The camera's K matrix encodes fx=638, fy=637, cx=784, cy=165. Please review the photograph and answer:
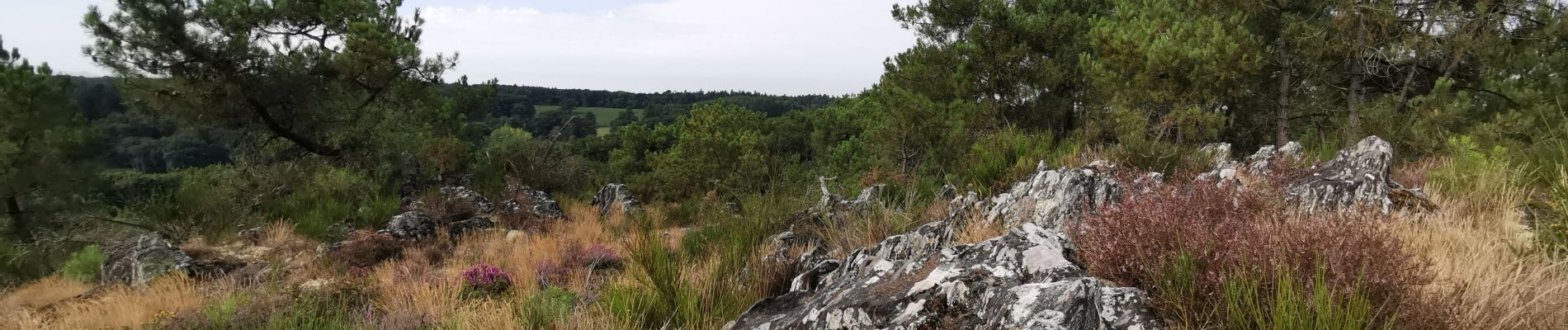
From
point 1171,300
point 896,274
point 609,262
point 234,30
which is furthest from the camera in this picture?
point 234,30

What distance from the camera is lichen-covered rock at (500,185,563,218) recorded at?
11227 millimetres

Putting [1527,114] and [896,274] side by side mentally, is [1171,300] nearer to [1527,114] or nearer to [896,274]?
[896,274]

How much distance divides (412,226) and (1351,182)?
32.9 ft

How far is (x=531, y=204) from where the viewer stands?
11.9 meters

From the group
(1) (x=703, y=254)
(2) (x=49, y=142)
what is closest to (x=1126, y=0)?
(1) (x=703, y=254)

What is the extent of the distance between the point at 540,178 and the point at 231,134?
528 centimetres

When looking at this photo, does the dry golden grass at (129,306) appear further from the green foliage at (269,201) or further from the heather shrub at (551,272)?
the green foliage at (269,201)

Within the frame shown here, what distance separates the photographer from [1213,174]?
18.3ft

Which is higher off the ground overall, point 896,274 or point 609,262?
point 896,274

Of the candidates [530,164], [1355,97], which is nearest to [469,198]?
[530,164]

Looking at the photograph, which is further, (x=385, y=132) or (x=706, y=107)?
(x=706, y=107)

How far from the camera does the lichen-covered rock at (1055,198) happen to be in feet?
14.7

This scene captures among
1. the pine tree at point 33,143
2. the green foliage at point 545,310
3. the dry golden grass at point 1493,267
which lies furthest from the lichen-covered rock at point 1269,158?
the pine tree at point 33,143

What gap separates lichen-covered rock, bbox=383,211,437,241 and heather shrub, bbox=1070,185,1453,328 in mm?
8550
